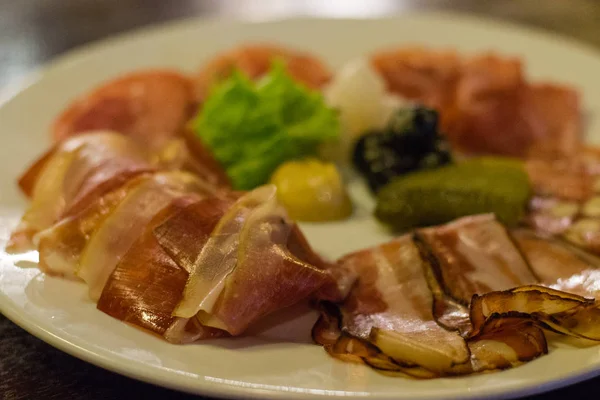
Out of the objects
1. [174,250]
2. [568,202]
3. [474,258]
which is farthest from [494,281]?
[174,250]

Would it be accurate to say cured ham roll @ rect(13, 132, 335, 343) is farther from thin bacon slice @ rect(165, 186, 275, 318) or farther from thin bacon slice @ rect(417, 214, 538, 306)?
thin bacon slice @ rect(417, 214, 538, 306)

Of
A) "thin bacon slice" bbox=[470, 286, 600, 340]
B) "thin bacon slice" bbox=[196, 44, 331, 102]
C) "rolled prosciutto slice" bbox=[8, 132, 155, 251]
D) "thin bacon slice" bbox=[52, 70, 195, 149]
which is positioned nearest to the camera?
"thin bacon slice" bbox=[470, 286, 600, 340]

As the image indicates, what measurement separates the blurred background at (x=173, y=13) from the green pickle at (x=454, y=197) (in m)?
1.93

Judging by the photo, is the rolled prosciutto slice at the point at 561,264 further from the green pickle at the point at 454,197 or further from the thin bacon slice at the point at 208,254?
the thin bacon slice at the point at 208,254

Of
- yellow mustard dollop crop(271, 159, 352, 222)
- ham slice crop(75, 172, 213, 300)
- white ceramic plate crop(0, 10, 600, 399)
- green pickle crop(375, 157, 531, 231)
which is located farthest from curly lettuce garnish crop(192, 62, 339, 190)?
ham slice crop(75, 172, 213, 300)

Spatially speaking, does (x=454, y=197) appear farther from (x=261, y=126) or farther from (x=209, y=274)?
(x=209, y=274)

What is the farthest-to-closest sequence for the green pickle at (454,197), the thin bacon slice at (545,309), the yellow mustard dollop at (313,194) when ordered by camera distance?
the yellow mustard dollop at (313,194)
the green pickle at (454,197)
the thin bacon slice at (545,309)

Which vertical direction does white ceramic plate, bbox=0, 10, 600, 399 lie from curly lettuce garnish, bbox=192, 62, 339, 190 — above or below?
below

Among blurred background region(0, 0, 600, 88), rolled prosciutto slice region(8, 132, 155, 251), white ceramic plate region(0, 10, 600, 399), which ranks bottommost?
white ceramic plate region(0, 10, 600, 399)

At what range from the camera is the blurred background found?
3.63 metres

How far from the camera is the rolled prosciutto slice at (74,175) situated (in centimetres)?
178

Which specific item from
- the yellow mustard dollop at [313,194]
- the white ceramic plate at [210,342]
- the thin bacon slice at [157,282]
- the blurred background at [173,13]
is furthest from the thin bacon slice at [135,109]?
the blurred background at [173,13]

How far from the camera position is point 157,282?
4.92 feet

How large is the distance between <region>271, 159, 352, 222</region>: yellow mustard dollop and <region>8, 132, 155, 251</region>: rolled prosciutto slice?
1.60 ft
